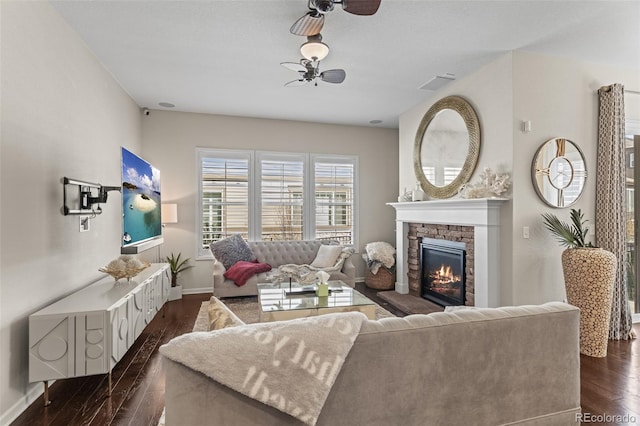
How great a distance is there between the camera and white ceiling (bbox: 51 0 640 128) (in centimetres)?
253

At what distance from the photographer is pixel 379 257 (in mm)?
5262

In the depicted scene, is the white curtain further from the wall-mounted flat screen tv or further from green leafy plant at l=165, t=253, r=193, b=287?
green leafy plant at l=165, t=253, r=193, b=287

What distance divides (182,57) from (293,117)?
233 cm

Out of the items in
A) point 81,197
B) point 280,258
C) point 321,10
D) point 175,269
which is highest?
Answer: point 321,10

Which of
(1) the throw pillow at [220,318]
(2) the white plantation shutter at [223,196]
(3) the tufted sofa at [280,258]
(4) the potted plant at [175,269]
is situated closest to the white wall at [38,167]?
(1) the throw pillow at [220,318]

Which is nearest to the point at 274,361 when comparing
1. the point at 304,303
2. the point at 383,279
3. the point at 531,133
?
the point at 304,303

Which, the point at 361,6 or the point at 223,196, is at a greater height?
the point at 361,6

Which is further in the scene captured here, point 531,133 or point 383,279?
point 383,279

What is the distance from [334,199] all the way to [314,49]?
341 cm

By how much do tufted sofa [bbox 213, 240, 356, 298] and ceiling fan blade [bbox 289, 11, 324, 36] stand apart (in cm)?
307

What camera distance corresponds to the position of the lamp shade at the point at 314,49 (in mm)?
2664

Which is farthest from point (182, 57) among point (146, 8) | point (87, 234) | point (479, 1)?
point (479, 1)

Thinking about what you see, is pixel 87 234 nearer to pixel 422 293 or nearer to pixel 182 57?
pixel 182 57

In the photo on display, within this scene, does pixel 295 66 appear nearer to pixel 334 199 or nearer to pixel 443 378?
pixel 443 378
